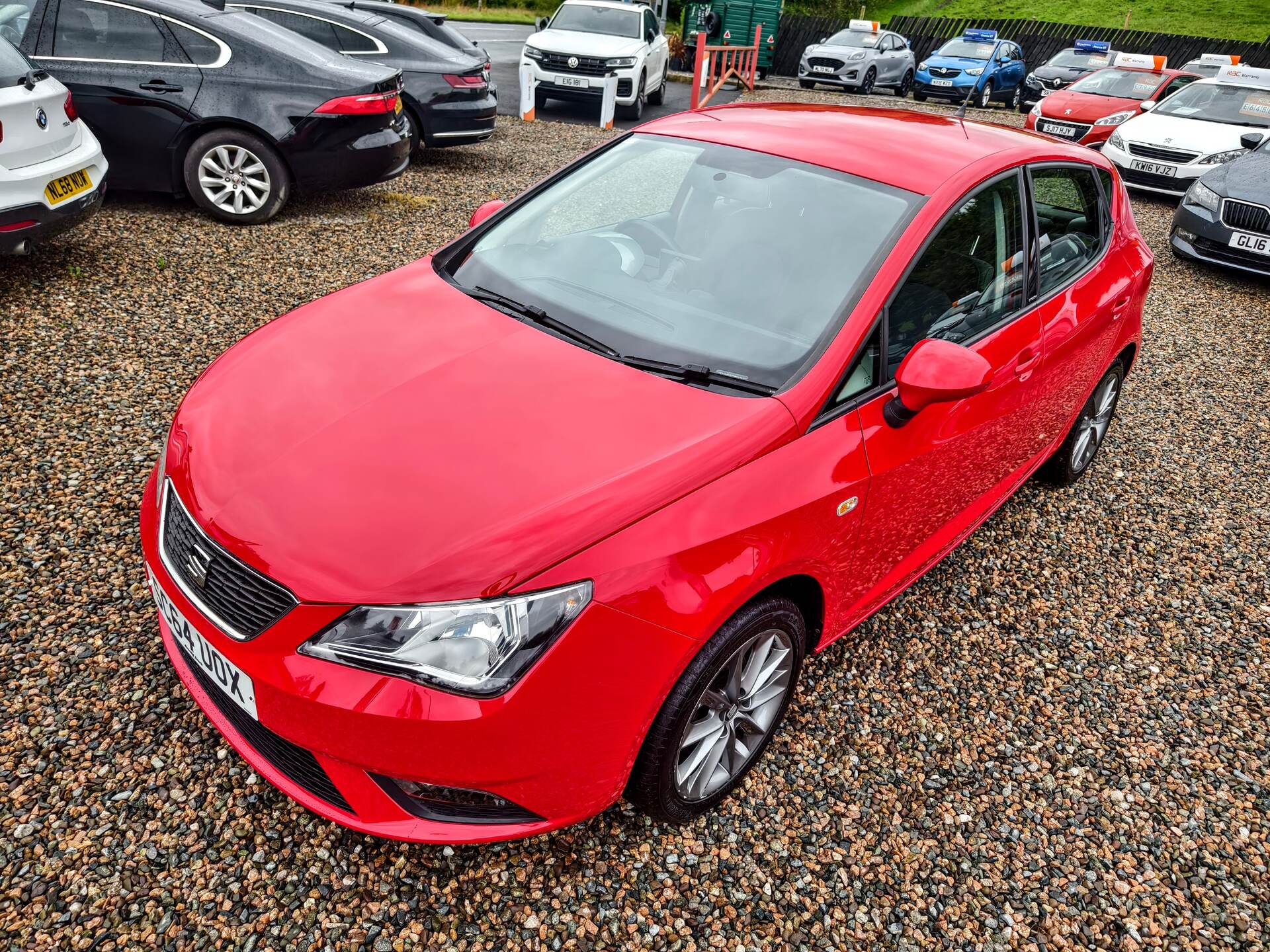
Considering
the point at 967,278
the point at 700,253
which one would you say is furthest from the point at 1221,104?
the point at 700,253

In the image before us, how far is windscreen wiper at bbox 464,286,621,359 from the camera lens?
2.53m

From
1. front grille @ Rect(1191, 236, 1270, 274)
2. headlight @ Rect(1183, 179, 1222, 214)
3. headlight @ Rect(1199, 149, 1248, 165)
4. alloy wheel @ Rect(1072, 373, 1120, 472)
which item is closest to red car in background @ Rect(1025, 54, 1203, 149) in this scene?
headlight @ Rect(1199, 149, 1248, 165)

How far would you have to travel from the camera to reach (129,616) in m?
2.96

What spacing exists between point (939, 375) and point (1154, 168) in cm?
1114

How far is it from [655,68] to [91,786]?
1486cm

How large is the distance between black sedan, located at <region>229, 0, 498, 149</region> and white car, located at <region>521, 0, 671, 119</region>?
12.7 feet

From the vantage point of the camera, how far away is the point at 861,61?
21562 millimetres

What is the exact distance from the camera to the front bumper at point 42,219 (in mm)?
4648

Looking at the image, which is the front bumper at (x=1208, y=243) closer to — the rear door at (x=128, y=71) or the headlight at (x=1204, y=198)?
the headlight at (x=1204, y=198)

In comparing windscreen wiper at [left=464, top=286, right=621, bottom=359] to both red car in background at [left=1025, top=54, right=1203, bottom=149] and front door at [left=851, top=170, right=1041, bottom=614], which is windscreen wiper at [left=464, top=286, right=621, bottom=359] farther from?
red car in background at [left=1025, top=54, right=1203, bottom=149]

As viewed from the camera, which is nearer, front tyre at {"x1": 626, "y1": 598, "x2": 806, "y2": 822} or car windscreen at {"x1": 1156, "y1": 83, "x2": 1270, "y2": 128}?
front tyre at {"x1": 626, "y1": 598, "x2": 806, "y2": 822}

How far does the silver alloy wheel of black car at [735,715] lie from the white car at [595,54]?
40.6 feet

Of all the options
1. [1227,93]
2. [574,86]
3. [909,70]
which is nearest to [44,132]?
[574,86]

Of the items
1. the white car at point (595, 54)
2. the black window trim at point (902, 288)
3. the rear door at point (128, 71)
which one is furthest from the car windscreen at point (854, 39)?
the black window trim at point (902, 288)
